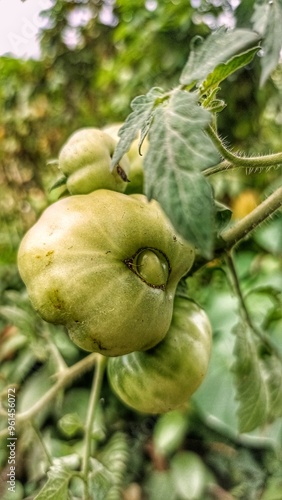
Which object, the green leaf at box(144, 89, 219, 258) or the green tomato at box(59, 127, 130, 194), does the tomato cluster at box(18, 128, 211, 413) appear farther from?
the green leaf at box(144, 89, 219, 258)

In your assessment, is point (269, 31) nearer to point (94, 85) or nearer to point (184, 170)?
point (184, 170)

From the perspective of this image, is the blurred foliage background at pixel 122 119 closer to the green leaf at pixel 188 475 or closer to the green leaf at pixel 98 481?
the green leaf at pixel 188 475

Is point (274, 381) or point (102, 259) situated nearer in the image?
point (102, 259)

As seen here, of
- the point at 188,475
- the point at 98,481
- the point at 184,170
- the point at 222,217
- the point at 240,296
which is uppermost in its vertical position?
the point at 184,170

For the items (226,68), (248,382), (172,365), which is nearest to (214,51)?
(226,68)

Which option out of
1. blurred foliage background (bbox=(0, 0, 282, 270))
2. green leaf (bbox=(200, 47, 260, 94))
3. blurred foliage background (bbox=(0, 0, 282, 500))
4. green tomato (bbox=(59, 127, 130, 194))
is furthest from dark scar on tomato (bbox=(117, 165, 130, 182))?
blurred foliage background (bbox=(0, 0, 282, 270))

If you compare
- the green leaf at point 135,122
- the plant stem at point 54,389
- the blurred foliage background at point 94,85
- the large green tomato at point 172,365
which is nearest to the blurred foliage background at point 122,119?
the blurred foliage background at point 94,85
